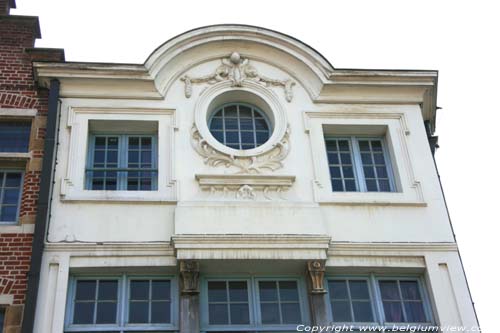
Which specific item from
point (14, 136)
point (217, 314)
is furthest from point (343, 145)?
point (14, 136)

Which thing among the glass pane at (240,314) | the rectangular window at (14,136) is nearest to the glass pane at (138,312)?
the glass pane at (240,314)

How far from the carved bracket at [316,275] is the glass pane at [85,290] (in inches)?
119

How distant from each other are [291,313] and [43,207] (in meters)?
3.84

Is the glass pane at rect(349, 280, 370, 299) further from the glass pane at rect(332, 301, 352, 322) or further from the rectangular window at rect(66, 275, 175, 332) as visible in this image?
the rectangular window at rect(66, 275, 175, 332)

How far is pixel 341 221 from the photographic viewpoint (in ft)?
32.7

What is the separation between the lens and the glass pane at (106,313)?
29.2 ft

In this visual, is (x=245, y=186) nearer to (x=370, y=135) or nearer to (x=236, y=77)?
(x=236, y=77)

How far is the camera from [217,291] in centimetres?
942

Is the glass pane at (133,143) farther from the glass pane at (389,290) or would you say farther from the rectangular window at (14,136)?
the glass pane at (389,290)

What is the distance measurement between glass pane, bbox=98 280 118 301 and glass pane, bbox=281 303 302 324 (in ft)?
7.74

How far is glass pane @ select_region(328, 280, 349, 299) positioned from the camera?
953 centimetres

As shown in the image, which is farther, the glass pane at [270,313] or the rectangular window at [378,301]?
the rectangular window at [378,301]

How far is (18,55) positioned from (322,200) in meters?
5.86

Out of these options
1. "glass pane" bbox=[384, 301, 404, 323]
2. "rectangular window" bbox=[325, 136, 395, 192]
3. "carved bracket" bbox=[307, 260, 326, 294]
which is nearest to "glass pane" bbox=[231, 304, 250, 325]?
"carved bracket" bbox=[307, 260, 326, 294]
